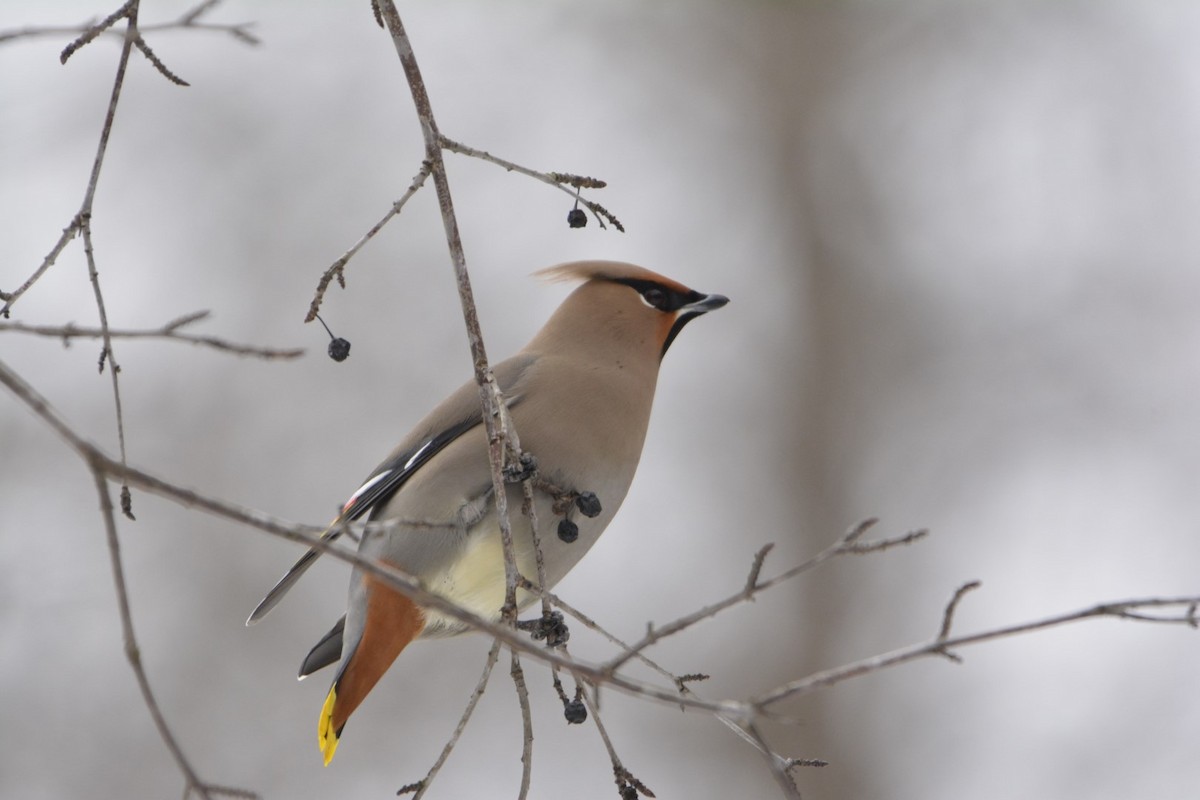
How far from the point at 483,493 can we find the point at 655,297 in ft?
3.44

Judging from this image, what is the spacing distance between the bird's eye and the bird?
0.47 feet

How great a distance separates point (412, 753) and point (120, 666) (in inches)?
65.7

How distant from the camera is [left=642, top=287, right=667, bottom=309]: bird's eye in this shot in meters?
4.13

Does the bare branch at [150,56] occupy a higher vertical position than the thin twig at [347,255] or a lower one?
higher

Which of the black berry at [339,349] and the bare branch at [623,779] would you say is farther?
the black berry at [339,349]

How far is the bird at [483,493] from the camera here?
3279 millimetres

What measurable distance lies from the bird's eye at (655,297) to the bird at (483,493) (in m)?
0.14

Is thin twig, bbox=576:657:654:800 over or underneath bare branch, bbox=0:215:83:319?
underneath

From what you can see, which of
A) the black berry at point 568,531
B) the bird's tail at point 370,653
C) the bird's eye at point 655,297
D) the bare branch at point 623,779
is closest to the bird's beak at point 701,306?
the bird's eye at point 655,297

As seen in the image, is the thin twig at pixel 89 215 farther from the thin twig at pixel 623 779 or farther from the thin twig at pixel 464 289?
the thin twig at pixel 623 779

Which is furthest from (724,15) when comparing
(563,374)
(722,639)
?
(563,374)

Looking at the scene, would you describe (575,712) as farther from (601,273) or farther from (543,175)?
(601,273)

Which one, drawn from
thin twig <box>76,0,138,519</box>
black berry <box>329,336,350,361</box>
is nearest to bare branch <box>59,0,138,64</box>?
thin twig <box>76,0,138,519</box>

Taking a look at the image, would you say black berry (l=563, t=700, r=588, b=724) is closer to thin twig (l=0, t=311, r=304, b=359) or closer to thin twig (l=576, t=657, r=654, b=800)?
thin twig (l=576, t=657, r=654, b=800)
